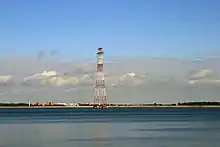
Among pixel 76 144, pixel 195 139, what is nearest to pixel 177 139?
pixel 195 139

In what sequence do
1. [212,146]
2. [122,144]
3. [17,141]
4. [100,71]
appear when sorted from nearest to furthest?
[212,146]
[122,144]
[17,141]
[100,71]

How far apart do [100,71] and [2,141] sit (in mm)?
97314

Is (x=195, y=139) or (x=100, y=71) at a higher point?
(x=100, y=71)

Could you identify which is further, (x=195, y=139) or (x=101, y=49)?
(x=101, y=49)

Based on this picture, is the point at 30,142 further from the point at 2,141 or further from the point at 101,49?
the point at 101,49

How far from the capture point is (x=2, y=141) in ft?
168

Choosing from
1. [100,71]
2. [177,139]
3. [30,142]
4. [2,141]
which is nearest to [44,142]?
[30,142]

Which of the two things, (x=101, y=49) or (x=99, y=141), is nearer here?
(x=99, y=141)

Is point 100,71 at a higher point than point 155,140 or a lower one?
higher

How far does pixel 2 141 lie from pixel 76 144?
8172 mm

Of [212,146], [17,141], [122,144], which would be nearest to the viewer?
[212,146]

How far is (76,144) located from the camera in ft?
156

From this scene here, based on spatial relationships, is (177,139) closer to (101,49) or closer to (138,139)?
(138,139)

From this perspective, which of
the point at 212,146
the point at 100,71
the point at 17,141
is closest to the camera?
the point at 212,146
